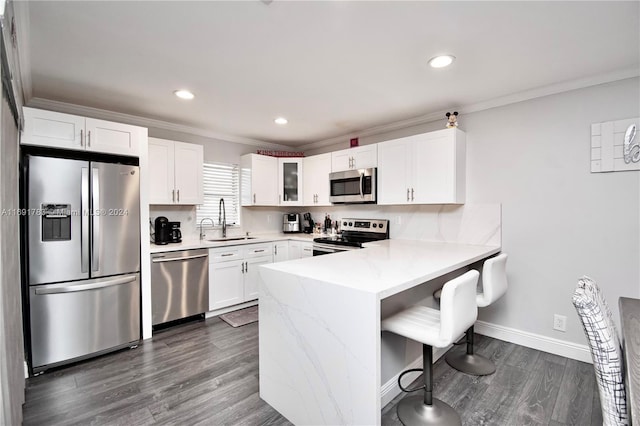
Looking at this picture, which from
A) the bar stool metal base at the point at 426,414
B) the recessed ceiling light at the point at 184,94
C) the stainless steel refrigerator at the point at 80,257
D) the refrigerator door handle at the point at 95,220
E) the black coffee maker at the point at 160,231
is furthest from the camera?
the black coffee maker at the point at 160,231

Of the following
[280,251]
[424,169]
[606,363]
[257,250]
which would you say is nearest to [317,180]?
[280,251]

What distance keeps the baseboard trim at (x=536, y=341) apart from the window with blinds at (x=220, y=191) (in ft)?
11.3

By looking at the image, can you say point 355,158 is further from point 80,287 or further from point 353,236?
point 80,287

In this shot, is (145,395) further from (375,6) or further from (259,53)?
(375,6)

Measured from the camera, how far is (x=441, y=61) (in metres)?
2.20

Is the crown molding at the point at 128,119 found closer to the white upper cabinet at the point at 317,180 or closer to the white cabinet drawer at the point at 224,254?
the white upper cabinet at the point at 317,180

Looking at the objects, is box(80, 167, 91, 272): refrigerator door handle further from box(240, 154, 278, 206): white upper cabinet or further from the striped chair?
the striped chair

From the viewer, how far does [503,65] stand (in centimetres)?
228

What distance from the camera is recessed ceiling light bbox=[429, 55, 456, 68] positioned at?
2.15 m

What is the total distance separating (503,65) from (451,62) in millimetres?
418

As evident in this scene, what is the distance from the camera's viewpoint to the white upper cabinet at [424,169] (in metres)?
3.08

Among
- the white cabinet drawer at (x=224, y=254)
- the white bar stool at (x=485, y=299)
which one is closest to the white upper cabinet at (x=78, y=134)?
the white cabinet drawer at (x=224, y=254)

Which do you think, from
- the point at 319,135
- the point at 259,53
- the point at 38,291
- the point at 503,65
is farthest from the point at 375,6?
the point at 38,291

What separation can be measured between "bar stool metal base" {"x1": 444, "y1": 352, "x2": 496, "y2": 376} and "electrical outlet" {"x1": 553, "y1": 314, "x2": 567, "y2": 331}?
28.9 inches
